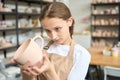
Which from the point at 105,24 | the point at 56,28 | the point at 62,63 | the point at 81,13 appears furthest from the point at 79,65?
the point at 81,13

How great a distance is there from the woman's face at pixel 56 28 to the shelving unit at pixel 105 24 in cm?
465

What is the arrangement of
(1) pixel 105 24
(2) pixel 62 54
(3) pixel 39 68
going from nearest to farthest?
(3) pixel 39 68
(2) pixel 62 54
(1) pixel 105 24

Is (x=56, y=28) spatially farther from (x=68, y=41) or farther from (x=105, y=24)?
(x=105, y=24)

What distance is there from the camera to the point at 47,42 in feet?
3.51

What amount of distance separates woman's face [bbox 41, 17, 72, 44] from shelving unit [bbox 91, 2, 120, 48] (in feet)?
15.2

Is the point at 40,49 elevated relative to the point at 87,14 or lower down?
lower down

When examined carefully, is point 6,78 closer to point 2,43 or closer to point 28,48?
point 2,43

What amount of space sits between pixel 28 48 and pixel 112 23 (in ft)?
16.6

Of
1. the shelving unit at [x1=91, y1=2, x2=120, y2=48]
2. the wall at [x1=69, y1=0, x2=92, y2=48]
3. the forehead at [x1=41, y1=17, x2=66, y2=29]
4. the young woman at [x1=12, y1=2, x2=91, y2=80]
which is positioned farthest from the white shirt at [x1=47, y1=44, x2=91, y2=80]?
the wall at [x1=69, y1=0, x2=92, y2=48]

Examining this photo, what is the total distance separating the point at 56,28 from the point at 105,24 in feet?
16.1

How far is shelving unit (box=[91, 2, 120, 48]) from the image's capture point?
5.48 metres

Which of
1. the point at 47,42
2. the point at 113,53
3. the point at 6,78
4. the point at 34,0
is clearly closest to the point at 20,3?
the point at 34,0

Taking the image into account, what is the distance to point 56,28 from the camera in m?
0.89

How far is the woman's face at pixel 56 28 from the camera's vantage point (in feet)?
2.89
